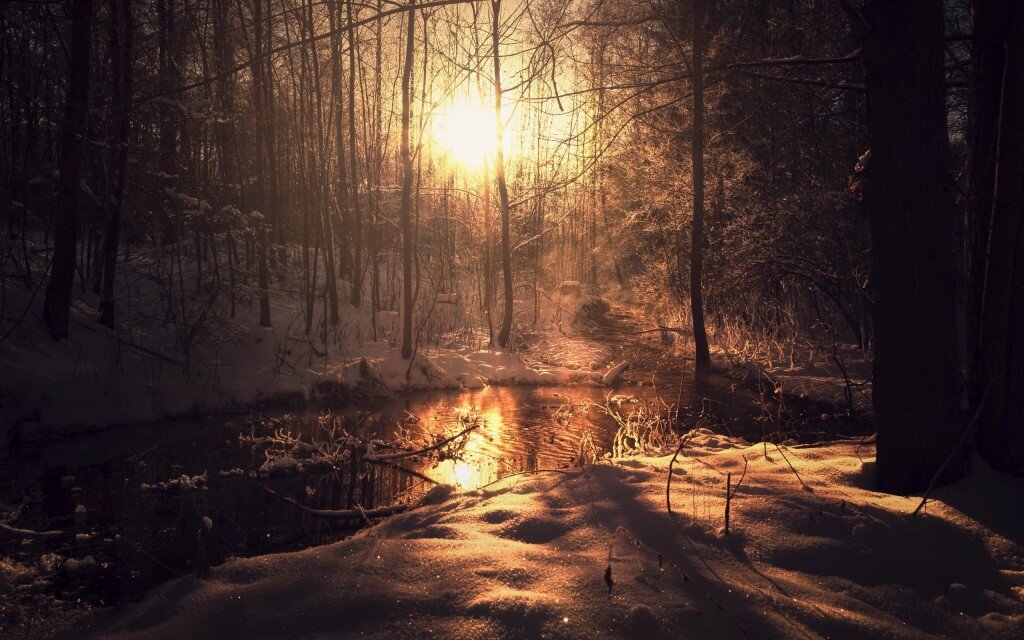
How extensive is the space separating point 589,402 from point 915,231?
6.53m

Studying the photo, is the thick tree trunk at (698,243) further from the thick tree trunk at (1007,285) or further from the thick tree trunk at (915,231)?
the thick tree trunk at (915,231)

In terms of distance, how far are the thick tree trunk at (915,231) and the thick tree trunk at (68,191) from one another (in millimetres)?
10099

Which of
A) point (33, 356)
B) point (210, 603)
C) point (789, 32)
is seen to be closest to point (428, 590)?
point (210, 603)

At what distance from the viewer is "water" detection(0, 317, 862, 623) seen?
3941 mm

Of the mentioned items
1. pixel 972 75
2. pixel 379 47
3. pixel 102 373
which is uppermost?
pixel 379 47

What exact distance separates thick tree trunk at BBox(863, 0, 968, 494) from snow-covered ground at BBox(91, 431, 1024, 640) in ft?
1.10

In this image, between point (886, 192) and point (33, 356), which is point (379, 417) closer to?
point (33, 356)

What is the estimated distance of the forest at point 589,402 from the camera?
2404 mm

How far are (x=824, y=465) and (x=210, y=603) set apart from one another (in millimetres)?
3843

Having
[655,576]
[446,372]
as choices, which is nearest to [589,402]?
[446,372]

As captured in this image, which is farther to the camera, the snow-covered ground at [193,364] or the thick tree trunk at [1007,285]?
the snow-covered ground at [193,364]

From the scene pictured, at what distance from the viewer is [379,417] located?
28.1ft

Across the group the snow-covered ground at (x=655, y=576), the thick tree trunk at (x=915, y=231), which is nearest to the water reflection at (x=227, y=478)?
the snow-covered ground at (x=655, y=576)

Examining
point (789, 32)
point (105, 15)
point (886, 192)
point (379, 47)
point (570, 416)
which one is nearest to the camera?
point (886, 192)
